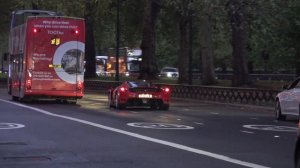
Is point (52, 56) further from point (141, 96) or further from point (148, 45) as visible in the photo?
point (148, 45)

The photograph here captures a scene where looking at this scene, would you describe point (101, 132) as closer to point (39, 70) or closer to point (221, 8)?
point (39, 70)

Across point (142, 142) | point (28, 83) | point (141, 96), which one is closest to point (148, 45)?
point (28, 83)

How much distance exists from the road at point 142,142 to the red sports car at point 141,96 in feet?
13.1

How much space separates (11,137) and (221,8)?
16.7m

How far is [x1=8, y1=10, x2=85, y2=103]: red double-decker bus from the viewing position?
28.1 m

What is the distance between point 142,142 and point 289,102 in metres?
8.41

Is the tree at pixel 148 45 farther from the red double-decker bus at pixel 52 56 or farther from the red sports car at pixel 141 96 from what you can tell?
the red sports car at pixel 141 96

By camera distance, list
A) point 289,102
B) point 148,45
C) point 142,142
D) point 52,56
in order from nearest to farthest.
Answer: point 142,142
point 289,102
point 52,56
point 148,45

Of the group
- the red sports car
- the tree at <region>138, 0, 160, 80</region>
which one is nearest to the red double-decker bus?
the red sports car

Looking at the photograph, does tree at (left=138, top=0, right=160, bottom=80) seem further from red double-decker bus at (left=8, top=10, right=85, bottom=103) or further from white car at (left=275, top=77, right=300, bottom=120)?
white car at (left=275, top=77, right=300, bottom=120)

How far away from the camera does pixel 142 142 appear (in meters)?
14.0

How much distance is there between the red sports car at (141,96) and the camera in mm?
25672

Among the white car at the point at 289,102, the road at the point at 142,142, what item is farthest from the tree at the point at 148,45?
the road at the point at 142,142

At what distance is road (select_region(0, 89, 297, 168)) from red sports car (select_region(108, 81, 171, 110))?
3981 millimetres
